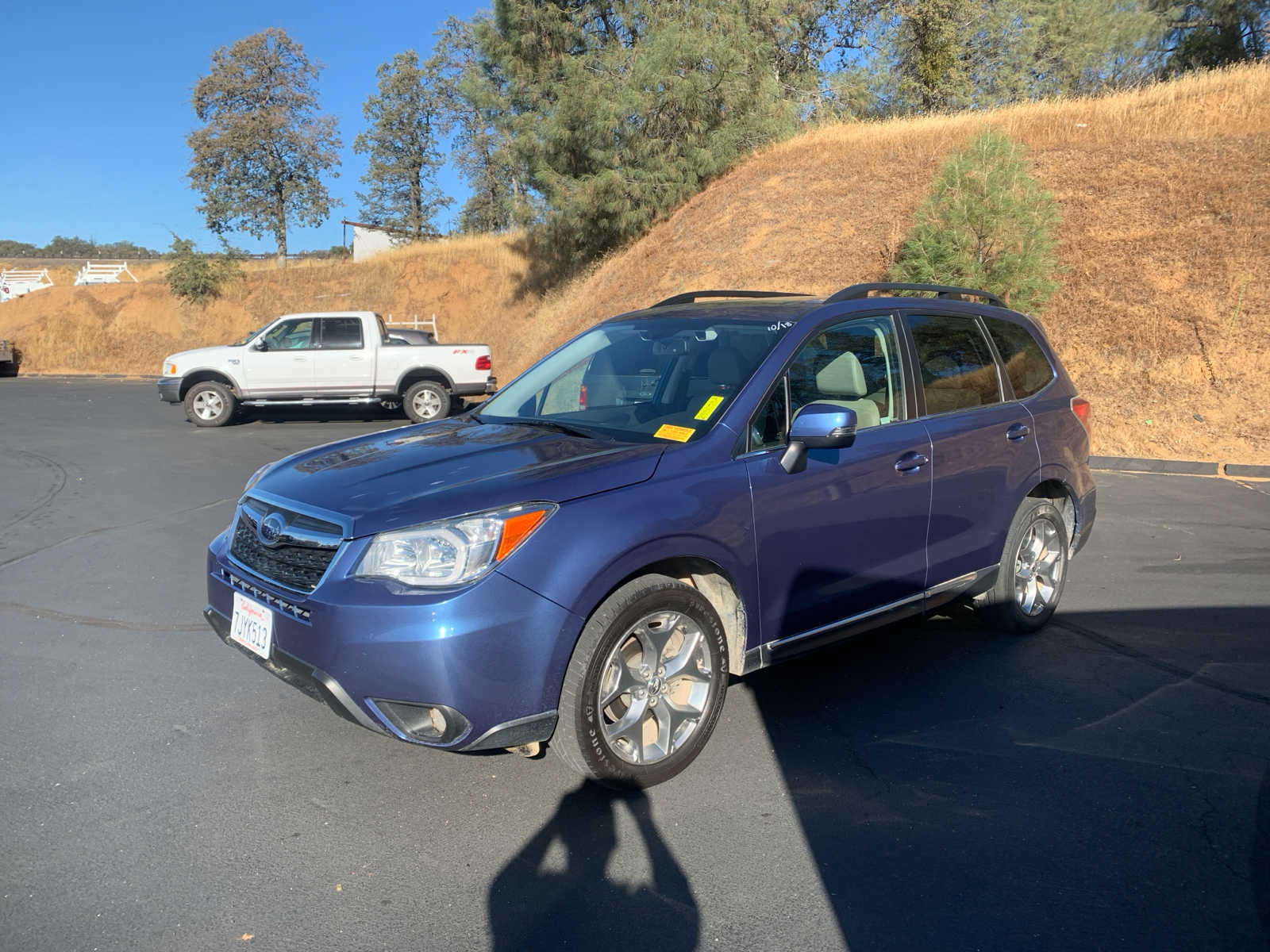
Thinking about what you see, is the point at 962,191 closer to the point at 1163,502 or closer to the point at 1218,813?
the point at 1163,502

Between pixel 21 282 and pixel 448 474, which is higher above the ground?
pixel 21 282

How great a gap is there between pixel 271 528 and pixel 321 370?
13.7 metres

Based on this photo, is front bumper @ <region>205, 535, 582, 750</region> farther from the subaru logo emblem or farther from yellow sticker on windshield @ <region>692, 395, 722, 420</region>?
yellow sticker on windshield @ <region>692, 395, 722, 420</region>

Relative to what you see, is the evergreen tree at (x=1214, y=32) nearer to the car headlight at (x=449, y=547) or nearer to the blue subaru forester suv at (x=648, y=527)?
the blue subaru forester suv at (x=648, y=527)

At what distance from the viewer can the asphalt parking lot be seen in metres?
2.77

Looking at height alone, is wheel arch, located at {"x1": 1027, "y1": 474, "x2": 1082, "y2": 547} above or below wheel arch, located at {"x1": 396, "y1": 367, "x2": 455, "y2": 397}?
below

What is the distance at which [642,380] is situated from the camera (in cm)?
450

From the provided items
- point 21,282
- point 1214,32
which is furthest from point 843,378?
point 21,282

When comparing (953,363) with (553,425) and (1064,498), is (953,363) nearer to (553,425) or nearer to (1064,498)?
(1064,498)

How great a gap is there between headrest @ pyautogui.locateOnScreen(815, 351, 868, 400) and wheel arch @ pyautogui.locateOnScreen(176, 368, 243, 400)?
14.1 meters

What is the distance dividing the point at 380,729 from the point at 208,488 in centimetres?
760

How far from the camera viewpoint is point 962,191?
1455 cm

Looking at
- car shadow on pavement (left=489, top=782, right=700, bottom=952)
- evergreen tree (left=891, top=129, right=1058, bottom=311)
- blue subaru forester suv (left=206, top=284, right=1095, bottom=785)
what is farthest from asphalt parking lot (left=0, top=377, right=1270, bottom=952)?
evergreen tree (left=891, top=129, right=1058, bottom=311)

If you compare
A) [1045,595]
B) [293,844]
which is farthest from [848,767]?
[1045,595]
